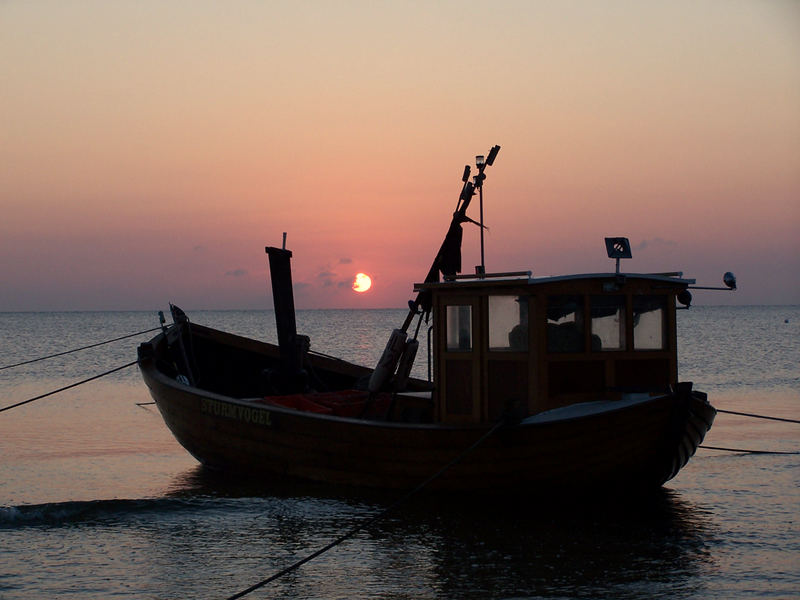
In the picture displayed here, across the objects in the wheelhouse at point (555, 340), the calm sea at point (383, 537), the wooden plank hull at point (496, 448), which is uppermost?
the wheelhouse at point (555, 340)

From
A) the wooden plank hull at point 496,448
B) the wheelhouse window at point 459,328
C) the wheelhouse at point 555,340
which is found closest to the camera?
the wooden plank hull at point 496,448

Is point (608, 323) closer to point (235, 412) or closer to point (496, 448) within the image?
point (496, 448)

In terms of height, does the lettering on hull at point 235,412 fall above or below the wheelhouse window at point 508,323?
below

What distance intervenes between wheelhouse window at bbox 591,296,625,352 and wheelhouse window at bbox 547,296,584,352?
0.61 feet

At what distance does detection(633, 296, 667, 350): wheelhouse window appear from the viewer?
40.5 feet

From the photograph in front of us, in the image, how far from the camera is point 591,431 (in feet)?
37.9

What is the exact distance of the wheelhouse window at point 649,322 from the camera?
1234 cm

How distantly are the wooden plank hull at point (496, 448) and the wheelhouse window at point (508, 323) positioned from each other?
3.49 feet

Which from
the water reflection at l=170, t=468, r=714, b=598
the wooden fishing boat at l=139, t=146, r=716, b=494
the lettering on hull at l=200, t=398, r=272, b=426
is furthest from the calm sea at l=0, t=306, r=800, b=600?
the lettering on hull at l=200, t=398, r=272, b=426

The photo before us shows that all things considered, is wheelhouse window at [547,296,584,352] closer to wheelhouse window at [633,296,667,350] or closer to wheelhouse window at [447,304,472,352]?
wheelhouse window at [633,296,667,350]

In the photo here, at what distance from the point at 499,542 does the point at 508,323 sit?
8.62 ft

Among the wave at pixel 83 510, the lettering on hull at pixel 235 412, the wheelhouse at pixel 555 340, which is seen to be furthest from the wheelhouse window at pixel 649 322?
the wave at pixel 83 510

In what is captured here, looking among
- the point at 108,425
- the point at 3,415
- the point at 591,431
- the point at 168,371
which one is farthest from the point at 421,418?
the point at 3,415

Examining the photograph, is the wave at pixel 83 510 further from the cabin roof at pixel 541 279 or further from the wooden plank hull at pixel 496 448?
the cabin roof at pixel 541 279
